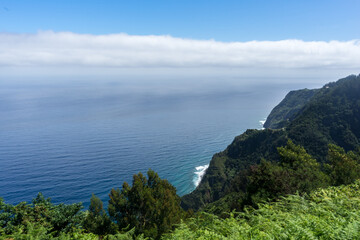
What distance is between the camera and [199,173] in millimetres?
78688

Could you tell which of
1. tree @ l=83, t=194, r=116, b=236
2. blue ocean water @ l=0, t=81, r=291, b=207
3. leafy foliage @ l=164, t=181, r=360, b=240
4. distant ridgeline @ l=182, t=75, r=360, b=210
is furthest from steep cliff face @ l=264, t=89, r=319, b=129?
leafy foliage @ l=164, t=181, r=360, b=240

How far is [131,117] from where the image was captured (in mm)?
152625

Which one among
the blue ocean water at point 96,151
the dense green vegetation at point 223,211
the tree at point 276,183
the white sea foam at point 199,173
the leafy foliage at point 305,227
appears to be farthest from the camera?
the white sea foam at point 199,173

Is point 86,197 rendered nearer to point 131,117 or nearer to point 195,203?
point 195,203

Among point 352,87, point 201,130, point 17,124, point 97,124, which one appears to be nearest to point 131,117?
point 97,124

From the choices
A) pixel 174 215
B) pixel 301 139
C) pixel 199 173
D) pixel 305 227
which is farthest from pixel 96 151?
pixel 305 227

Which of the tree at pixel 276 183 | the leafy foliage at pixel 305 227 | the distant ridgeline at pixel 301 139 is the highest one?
the leafy foliage at pixel 305 227

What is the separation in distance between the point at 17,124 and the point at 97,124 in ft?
147

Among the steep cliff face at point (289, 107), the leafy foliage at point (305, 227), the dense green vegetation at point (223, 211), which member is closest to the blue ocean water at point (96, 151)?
the steep cliff face at point (289, 107)

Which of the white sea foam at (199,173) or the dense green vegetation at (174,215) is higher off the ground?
the dense green vegetation at (174,215)

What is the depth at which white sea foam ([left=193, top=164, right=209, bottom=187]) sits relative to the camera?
74188 millimetres

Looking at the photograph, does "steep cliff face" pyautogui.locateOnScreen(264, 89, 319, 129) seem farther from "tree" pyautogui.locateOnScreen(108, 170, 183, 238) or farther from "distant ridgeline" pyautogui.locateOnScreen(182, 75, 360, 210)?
"tree" pyautogui.locateOnScreen(108, 170, 183, 238)

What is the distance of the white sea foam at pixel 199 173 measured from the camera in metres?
74.2

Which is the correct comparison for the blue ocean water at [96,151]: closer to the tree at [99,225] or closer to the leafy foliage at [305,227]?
the tree at [99,225]
